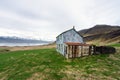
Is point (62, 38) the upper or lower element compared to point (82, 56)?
upper

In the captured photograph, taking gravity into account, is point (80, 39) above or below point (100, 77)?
above

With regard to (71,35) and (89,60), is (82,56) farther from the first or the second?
(71,35)

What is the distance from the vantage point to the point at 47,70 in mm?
31172

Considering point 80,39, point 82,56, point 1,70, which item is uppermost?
point 80,39

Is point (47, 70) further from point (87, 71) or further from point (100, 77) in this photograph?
point (100, 77)

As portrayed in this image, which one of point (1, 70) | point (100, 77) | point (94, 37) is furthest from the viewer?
point (94, 37)

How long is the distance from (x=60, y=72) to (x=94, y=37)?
103846mm

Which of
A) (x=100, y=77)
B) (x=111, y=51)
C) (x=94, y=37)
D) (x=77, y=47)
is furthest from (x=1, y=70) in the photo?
(x=94, y=37)

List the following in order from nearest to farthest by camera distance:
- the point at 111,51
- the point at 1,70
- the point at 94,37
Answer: the point at 1,70, the point at 111,51, the point at 94,37

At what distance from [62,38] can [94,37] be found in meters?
84.9

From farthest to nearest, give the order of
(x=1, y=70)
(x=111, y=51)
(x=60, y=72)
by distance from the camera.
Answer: (x=111, y=51)
(x=1, y=70)
(x=60, y=72)

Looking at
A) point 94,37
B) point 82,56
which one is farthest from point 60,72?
point 94,37

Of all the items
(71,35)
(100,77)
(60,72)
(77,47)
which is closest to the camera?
(100,77)

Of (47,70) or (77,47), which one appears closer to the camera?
(47,70)
